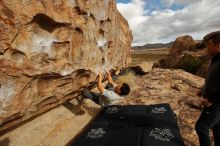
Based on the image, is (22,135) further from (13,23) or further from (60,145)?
(13,23)

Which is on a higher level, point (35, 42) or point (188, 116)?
point (35, 42)

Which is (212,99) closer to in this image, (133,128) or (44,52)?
(133,128)

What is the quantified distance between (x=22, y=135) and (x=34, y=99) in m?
0.96

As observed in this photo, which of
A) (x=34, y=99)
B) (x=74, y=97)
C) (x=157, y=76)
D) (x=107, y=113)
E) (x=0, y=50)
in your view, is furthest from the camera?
(x=157, y=76)

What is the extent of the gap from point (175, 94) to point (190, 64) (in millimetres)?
9703

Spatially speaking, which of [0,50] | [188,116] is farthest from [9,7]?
[188,116]

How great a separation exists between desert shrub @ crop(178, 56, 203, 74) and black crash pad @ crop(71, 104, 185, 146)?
12.3 meters

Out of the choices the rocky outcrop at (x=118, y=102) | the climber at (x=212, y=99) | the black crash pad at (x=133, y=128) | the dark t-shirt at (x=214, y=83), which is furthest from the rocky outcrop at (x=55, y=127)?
the dark t-shirt at (x=214, y=83)

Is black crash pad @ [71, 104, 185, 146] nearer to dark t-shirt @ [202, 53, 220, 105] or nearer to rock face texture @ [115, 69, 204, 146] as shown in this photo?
rock face texture @ [115, 69, 204, 146]

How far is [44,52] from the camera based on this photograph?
5.55m

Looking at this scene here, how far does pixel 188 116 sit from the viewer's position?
8570 mm

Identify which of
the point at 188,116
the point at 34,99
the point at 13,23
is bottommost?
the point at 188,116

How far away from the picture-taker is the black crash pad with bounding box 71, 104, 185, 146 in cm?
575

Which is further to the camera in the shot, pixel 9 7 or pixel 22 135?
pixel 22 135
